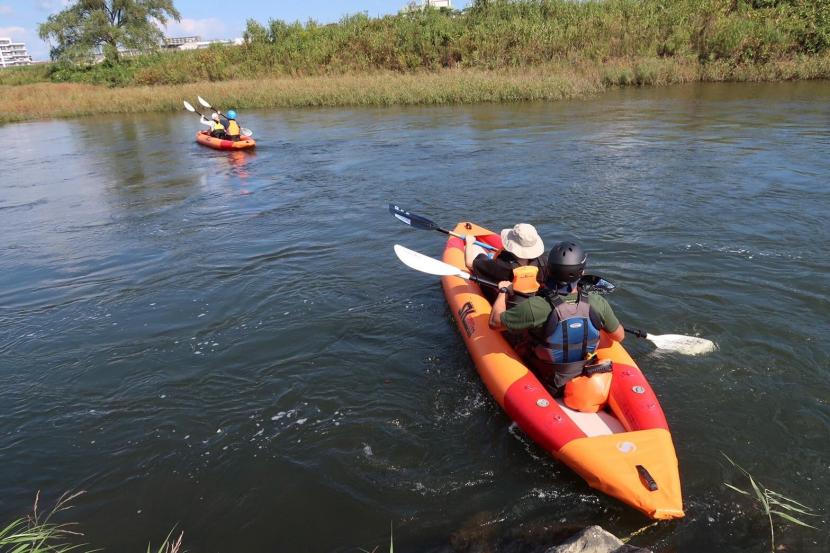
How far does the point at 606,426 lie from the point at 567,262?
1001 mm

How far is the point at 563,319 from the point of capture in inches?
130

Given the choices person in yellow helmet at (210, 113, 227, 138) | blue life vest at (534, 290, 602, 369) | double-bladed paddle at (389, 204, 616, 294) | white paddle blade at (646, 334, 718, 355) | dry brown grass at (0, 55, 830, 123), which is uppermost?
dry brown grass at (0, 55, 830, 123)

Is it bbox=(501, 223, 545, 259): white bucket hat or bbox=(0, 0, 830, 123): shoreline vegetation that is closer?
bbox=(501, 223, 545, 259): white bucket hat

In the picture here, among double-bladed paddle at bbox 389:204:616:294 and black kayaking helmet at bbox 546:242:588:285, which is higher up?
black kayaking helmet at bbox 546:242:588:285

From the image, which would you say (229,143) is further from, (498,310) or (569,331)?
(569,331)

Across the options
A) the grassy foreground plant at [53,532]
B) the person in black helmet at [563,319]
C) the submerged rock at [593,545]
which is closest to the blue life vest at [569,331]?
the person in black helmet at [563,319]

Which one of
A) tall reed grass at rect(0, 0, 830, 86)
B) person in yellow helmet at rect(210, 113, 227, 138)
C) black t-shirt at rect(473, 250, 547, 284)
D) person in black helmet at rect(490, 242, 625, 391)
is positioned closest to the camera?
person in black helmet at rect(490, 242, 625, 391)

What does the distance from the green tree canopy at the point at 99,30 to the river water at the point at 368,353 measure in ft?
84.1

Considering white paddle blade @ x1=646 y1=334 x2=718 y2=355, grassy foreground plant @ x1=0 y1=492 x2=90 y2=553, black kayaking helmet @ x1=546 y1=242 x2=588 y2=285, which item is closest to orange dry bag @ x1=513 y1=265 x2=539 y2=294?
black kayaking helmet @ x1=546 y1=242 x2=588 y2=285

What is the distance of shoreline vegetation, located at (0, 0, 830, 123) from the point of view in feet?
60.0

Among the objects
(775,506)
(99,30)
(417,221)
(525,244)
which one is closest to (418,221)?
(417,221)

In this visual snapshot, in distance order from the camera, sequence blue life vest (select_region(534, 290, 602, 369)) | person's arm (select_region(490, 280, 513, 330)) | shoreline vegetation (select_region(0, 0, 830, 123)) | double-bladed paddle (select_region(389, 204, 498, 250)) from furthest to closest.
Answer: shoreline vegetation (select_region(0, 0, 830, 123)), double-bladed paddle (select_region(389, 204, 498, 250)), person's arm (select_region(490, 280, 513, 330)), blue life vest (select_region(534, 290, 602, 369))

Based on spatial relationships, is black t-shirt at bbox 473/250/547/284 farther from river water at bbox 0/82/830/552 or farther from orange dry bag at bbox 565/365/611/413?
orange dry bag at bbox 565/365/611/413

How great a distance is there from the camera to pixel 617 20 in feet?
67.5
